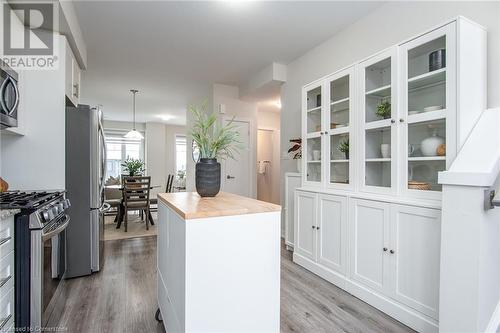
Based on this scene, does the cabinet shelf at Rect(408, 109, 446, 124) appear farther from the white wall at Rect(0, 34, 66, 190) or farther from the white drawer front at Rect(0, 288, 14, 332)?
the white wall at Rect(0, 34, 66, 190)

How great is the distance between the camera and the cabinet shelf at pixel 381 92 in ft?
7.14

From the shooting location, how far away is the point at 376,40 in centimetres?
260

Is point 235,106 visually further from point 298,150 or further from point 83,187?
point 83,187

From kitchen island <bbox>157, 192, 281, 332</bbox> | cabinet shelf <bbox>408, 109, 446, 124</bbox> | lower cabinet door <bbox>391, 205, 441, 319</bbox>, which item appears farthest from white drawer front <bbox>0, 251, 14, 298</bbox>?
cabinet shelf <bbox>408, 109, 446, 124</bbox>

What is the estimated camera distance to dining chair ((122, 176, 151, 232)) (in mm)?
4469

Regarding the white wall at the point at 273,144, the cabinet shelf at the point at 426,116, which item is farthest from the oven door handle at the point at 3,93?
the white wall at the point at 273,144

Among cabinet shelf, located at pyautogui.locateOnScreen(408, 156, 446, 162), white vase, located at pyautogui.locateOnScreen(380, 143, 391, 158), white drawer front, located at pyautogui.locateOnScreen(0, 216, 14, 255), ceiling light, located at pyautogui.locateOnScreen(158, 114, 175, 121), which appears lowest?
white drawer front, located at pyautogui.locateOnScreen(0, 216, 14, 255)

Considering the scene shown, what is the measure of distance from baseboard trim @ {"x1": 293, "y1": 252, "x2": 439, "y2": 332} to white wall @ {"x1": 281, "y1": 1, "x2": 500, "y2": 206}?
151 centimetres

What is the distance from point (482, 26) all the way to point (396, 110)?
0.72 m

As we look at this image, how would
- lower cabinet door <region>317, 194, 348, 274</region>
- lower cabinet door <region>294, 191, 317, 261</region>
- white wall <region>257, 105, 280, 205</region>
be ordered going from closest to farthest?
lower cabinet door <region>317, 194, 348, 274</region>
lower cabinet door <region>294, 191, 317, 261</region>
white wall <region>257, 105, 280, 205</region>

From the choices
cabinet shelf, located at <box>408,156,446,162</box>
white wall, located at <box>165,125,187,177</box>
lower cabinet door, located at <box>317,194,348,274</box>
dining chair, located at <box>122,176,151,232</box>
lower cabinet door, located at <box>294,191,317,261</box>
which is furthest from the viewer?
white wall, located at <box>165,125,187,177</box>

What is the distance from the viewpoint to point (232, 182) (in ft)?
16.4

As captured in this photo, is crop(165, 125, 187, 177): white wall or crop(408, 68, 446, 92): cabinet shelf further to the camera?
crop(165, 125, 187, 177): white wall

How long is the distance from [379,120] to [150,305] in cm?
245
